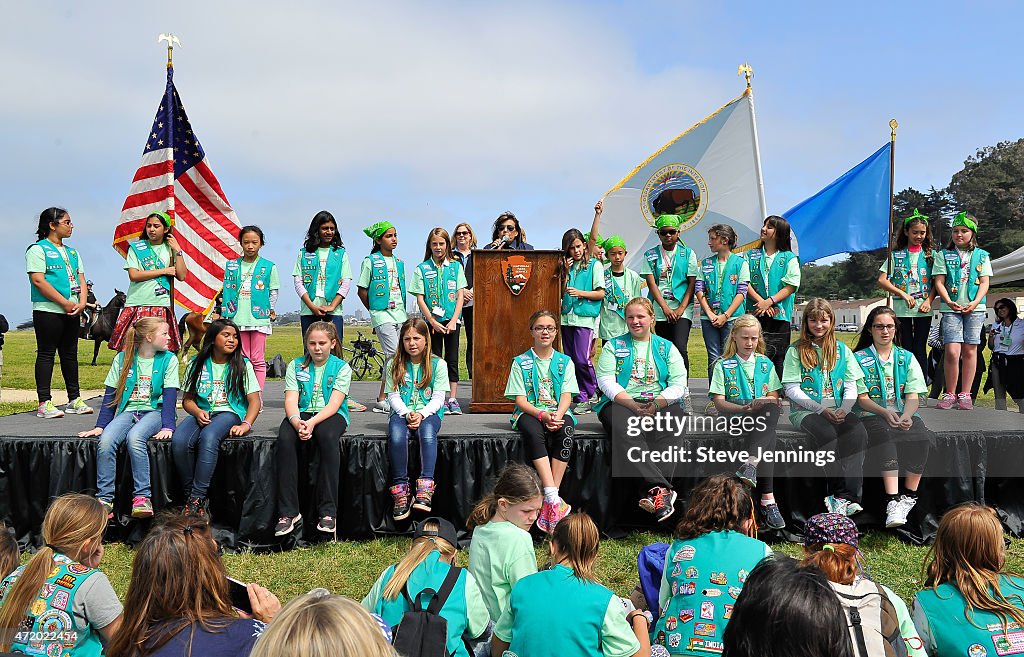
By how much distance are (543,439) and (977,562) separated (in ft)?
9.61

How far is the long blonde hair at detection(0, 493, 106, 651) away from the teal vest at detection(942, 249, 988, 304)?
6.63 metres

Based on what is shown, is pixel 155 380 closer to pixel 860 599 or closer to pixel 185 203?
pixel 185 203

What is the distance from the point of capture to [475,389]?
6.50 metres

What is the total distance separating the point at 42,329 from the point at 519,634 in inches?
212

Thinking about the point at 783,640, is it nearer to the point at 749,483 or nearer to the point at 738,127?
the point at 749,483

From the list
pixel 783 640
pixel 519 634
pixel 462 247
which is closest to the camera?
pixel 783 640

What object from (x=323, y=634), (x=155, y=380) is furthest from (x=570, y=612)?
(x=155, y=380)

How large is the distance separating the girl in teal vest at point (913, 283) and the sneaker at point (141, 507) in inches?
238

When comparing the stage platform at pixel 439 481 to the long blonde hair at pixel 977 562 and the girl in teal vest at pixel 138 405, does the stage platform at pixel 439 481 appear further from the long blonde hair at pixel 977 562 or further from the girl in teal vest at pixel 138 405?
the long blonde hair at pixel 977 562

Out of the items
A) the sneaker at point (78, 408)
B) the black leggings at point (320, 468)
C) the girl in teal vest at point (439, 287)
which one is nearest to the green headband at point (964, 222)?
the girl in teal vest at point (439, 287)

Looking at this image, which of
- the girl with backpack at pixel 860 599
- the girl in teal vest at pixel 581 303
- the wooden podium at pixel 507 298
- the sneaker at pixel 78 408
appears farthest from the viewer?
the girl in teal vest at pixel 581 303

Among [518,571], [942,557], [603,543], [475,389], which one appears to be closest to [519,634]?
[518,571]

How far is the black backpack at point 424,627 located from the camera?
2572 mm

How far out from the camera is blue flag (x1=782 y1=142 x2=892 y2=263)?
804 cm
